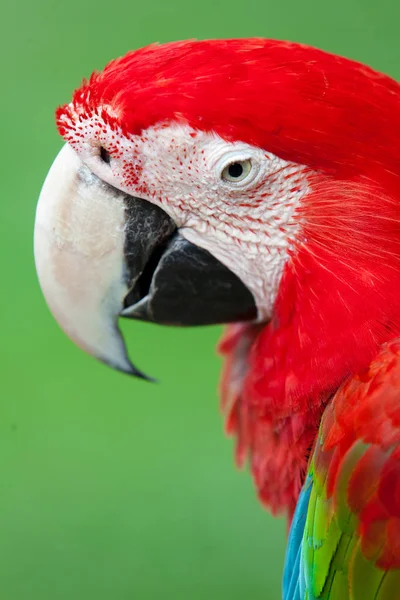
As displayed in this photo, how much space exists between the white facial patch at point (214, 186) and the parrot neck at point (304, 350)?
0.04 meters

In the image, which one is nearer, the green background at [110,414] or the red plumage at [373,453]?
the red plumage at [373,453]

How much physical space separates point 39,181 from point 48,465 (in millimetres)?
694

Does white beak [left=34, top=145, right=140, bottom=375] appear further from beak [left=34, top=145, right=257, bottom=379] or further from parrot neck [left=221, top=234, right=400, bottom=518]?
parrot neck [left=221, top=234, right=400, bottom=518]

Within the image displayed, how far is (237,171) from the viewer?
76 centimetres

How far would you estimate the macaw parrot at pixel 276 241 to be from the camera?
716 millimetres

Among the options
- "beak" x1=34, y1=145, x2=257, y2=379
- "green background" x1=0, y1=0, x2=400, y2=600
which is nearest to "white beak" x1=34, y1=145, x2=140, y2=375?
"beak" x1=34, y1=145, x2=257, y2=379

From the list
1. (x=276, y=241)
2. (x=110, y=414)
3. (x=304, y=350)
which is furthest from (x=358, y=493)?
(x=110, y=414)

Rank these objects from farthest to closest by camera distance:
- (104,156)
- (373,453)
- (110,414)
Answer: (110,414) < (104,156) < (373,453)

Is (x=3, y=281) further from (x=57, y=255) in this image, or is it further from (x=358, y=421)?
(x=358, y=421)

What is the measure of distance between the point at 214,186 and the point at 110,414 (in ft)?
3.55

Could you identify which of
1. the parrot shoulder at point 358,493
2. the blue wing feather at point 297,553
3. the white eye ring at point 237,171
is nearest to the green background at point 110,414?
the blue wing feather at point 297,553

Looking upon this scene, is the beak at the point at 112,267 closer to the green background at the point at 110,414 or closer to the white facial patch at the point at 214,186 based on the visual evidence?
the white facial patch at the point at 214,186

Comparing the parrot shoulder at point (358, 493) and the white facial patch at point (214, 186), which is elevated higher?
the white facial patch at point (214, 186)

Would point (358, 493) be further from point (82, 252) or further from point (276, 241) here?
point (82, 252)
